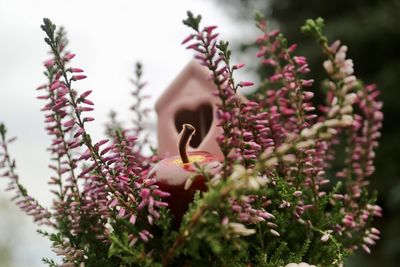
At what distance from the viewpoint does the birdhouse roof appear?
5.86ft

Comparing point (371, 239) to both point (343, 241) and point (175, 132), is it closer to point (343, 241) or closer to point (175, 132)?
point (343, 241)

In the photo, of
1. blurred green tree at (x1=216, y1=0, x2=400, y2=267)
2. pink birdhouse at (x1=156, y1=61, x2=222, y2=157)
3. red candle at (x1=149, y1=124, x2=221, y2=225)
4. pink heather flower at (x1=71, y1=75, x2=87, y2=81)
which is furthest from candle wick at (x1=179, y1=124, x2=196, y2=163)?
blurred green tree at (x1=216, y1=0, x2=400, y2=267)

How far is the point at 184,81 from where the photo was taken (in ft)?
5.98

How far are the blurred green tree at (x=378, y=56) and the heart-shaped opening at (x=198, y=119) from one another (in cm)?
435

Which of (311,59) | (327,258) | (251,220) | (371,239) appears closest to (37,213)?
(251,220)

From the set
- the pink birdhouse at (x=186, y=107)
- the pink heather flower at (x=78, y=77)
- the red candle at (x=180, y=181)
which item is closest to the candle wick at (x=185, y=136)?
the red candle at (x=180, y=181)

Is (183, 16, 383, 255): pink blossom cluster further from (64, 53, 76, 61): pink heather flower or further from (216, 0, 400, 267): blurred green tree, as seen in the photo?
(216, 0, 400, 267): blurred green tree

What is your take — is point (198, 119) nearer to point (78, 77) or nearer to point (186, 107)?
point (186, 107)

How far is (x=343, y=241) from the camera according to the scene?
1.29 meters

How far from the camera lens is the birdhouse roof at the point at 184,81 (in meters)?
1.79

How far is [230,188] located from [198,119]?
1.04 m

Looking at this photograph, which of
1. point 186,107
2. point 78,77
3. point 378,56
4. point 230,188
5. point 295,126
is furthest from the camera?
point 378,56

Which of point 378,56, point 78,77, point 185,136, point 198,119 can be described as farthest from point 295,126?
point 378,56

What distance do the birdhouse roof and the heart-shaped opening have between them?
63 millimetres
